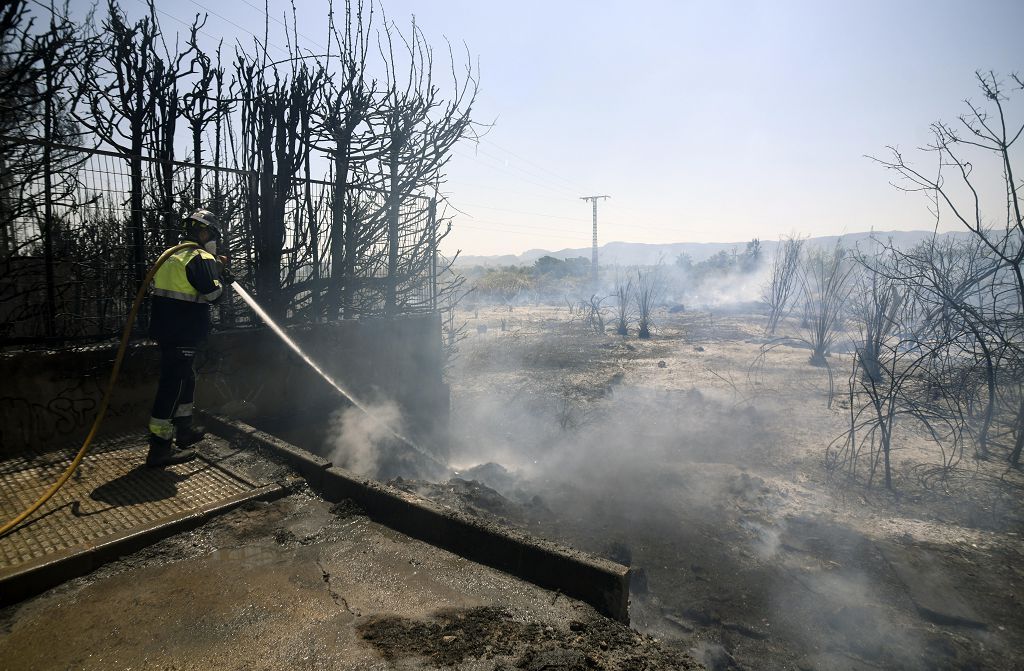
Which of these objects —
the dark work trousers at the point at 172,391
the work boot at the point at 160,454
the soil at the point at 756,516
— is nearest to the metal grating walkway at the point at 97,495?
the work boot at the point at 160,454

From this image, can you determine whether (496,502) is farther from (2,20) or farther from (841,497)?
(2,20)

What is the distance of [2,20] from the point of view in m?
4.52

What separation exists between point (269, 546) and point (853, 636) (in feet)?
14.2

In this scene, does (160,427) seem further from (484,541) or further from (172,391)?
(484,541)

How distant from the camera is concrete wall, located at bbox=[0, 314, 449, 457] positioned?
4164mm

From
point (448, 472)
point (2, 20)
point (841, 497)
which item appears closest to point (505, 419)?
point (448, 472)

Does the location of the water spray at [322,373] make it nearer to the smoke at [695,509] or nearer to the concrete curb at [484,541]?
the smoke at [695,509]

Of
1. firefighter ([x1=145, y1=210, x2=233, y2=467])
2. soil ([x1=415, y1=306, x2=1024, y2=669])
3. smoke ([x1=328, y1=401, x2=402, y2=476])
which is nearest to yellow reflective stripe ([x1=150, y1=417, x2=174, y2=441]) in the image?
firefighter ([x1=145, y1=210, x2=233, y2=467])

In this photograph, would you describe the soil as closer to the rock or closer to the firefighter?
the rock

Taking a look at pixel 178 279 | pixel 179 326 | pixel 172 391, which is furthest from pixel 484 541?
pixel 178 279

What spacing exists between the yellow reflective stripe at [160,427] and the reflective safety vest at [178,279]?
3.13 ft

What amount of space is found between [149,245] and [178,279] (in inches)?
70.6

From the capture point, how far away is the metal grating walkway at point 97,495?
2914 millimetres

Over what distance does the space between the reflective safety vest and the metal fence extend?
1.00 metres
